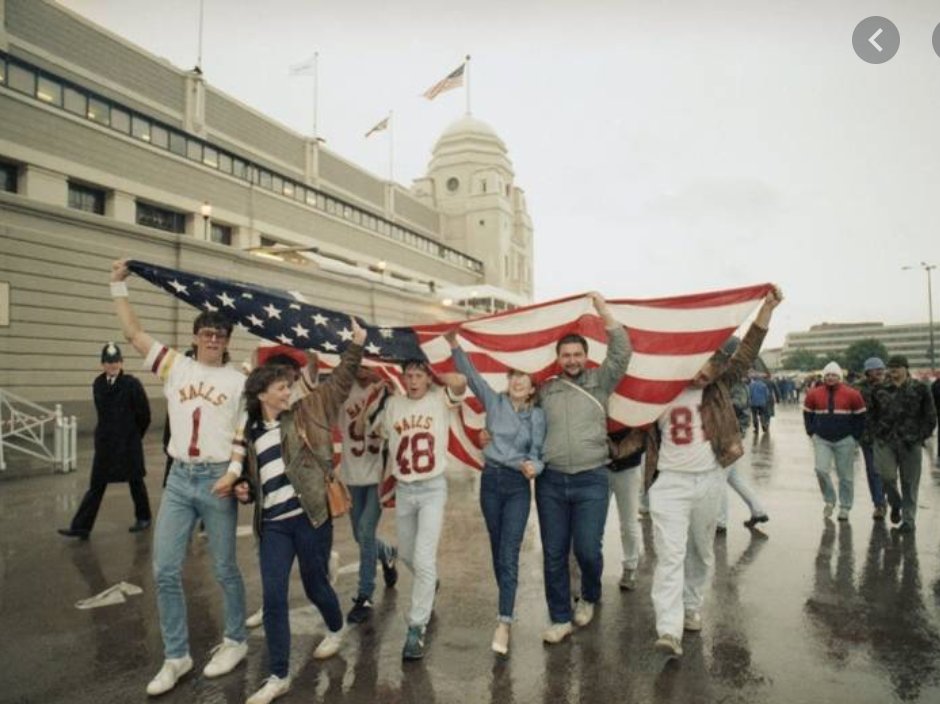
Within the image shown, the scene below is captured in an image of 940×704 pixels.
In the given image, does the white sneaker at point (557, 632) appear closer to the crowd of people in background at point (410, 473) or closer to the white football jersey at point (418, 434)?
the crowd of people in background at point (410, 473)

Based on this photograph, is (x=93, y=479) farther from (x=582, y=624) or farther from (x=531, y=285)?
(x=531, y=285)

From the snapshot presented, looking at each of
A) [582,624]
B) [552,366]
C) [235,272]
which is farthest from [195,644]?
[235,272]

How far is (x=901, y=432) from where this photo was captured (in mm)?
7746

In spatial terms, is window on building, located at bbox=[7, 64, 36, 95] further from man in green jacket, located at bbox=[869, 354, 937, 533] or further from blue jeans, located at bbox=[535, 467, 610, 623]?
man in green jacket, located at bbox=[869, 354, 937, 533]

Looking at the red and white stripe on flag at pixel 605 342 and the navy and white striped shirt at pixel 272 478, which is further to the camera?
the red and white stripe on flag at pixel 605 342

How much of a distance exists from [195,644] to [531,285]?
6843cm

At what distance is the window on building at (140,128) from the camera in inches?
985

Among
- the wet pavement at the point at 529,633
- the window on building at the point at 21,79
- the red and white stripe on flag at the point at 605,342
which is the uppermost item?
the window on building at the point at 21,79

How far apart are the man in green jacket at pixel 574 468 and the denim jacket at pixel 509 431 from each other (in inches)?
4.2

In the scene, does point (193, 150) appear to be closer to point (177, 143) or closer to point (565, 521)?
point (177, 143)

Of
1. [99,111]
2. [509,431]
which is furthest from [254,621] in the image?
[99,111]

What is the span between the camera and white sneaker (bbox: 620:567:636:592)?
5.59 metres

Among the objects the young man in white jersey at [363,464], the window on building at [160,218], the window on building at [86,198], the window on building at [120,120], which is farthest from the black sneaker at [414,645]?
the window on building at [160,218]

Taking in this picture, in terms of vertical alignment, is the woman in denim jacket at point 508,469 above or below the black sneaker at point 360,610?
above
